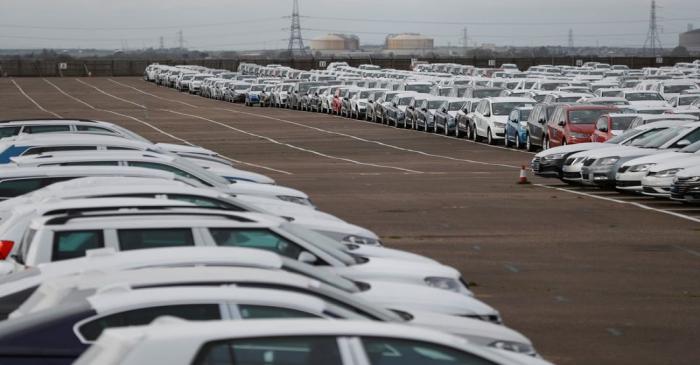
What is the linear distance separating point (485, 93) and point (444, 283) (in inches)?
1662

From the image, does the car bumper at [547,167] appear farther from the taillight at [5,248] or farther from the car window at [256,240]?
the car window at [256,240]

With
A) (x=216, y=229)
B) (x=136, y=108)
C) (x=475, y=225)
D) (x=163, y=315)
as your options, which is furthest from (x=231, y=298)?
(x=136, y=108)

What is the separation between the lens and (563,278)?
52.3 ft

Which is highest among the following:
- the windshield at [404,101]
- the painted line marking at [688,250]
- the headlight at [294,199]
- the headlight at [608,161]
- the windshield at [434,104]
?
the headlight at [294,199]

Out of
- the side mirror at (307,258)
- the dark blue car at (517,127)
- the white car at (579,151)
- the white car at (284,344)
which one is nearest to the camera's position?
the white car at (284,344)

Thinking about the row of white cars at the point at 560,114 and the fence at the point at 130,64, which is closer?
the row of white cars at the point at 560,114

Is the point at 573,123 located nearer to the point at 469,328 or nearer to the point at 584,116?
the point at 584,116

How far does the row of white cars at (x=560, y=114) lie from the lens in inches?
1041

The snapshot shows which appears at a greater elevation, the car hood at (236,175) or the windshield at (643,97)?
the car hood at (236,175)

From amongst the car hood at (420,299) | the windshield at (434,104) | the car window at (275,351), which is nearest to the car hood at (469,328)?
the car hood at (420,299)

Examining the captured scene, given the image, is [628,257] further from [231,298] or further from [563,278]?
[231,298]

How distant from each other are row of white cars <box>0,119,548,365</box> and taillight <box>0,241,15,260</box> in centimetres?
2

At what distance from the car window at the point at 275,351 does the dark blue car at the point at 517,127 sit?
118 feet

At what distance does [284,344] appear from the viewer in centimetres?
611
